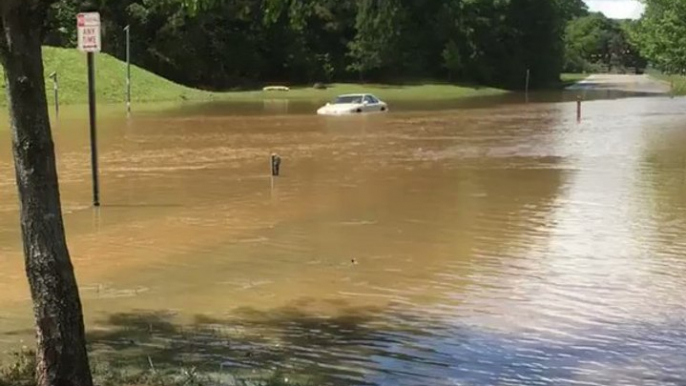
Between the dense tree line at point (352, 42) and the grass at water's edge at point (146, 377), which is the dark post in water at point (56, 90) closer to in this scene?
the dense tree line at point (352, 42)

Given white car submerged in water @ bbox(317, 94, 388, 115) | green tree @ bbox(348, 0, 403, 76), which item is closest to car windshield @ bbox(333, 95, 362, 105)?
white car submerged in water @ bbox(317, 94, 388, 115)

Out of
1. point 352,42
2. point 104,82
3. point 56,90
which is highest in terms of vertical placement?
point 352,42

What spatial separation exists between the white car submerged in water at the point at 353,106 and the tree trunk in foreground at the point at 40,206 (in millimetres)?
39695

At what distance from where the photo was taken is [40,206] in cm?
510

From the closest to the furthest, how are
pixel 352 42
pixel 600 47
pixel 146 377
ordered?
pixel 146 377
pixel 352 42
pixel 600 47

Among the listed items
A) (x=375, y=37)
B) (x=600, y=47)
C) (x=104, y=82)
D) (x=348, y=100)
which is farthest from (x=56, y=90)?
(x=600, y=47)

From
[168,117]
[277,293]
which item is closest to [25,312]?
[277,293]

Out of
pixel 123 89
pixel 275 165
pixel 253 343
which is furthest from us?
pixel 123 89

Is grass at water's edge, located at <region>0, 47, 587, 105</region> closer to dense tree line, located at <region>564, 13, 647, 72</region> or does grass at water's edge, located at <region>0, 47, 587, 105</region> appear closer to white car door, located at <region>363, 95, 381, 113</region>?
white car door, located at <region>363, 95, 381, 113</region>

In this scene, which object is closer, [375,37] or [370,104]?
[370,104]

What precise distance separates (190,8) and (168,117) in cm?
3522

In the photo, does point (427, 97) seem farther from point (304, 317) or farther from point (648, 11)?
point (304, 317)

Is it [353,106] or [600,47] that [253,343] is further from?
[600,47]

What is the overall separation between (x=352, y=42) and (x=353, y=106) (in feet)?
125
